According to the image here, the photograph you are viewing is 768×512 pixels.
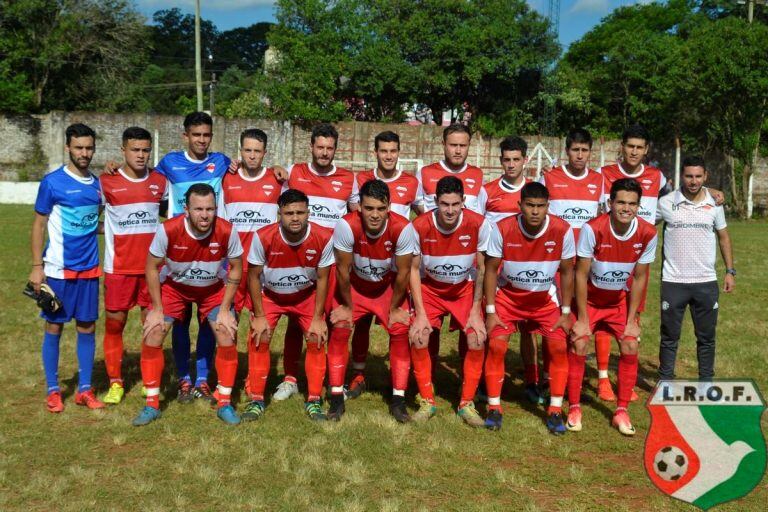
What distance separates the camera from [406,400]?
21.2ft

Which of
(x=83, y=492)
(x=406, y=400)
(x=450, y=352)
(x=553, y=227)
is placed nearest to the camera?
(x=83, y=492)

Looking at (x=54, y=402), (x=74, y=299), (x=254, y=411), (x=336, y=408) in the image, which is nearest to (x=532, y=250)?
(x=336, y=408)

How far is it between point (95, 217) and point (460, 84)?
112 ft

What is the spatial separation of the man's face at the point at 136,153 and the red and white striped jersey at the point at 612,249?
11.9 ft

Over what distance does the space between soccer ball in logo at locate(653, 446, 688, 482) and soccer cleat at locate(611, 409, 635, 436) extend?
3037mm

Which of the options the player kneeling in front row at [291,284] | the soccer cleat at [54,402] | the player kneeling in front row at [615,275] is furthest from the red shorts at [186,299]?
the player kneeling in front row at [615,275]

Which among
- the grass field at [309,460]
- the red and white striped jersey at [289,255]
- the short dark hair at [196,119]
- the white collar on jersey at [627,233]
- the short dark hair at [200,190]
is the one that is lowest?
the grass field at [309,460]

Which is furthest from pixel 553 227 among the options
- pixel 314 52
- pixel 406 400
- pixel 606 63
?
pixel 606 63

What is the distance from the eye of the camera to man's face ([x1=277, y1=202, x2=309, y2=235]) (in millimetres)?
5453

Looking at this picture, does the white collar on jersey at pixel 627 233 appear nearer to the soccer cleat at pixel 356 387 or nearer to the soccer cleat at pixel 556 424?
the soccer cleat at pixel 556 424

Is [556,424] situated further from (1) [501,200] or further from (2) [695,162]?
(2) [695,162]

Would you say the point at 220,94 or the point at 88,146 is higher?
the point at 220,94

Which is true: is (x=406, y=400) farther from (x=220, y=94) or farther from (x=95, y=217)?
(x=220, y=94)

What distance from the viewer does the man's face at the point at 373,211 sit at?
5.41 metres
